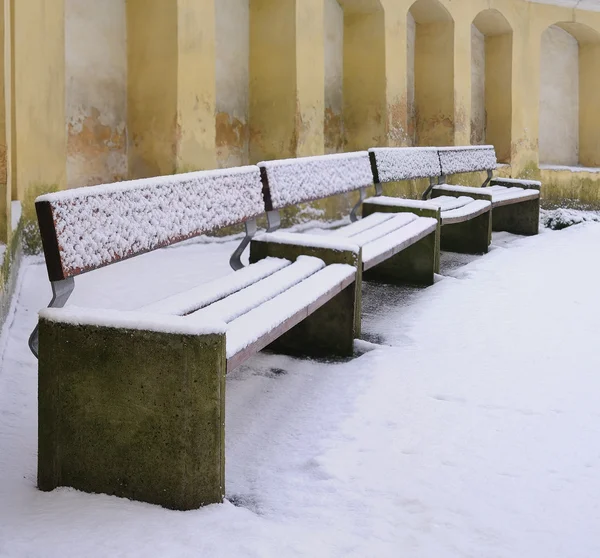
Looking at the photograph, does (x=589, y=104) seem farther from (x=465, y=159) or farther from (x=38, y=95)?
(x=38, y=95)

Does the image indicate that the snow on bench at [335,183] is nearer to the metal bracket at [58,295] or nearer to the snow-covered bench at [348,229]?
the snow-covered bench at [348,229]

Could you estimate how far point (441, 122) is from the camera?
35.0 ft

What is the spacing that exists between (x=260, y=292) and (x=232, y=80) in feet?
17.7

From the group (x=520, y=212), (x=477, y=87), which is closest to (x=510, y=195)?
(x=520, y=212)

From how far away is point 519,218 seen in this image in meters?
8.75

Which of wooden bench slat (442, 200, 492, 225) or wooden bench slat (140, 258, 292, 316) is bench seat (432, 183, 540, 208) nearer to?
wooden bench slat (442, 200, 492, 225)

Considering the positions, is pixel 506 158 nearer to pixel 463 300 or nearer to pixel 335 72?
pixel 335 72

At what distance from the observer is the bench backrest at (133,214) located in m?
2.59

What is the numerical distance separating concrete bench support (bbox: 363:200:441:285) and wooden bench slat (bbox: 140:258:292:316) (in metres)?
1.82

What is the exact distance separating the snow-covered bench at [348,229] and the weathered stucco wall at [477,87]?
6161mm

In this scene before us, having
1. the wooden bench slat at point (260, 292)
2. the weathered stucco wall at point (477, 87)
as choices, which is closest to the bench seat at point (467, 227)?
the wooden bench slat at point (260, 292)

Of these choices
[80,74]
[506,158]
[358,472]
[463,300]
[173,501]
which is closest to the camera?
[173,501]

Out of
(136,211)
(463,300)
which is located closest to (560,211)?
(463,300)

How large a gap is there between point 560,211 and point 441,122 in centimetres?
192
